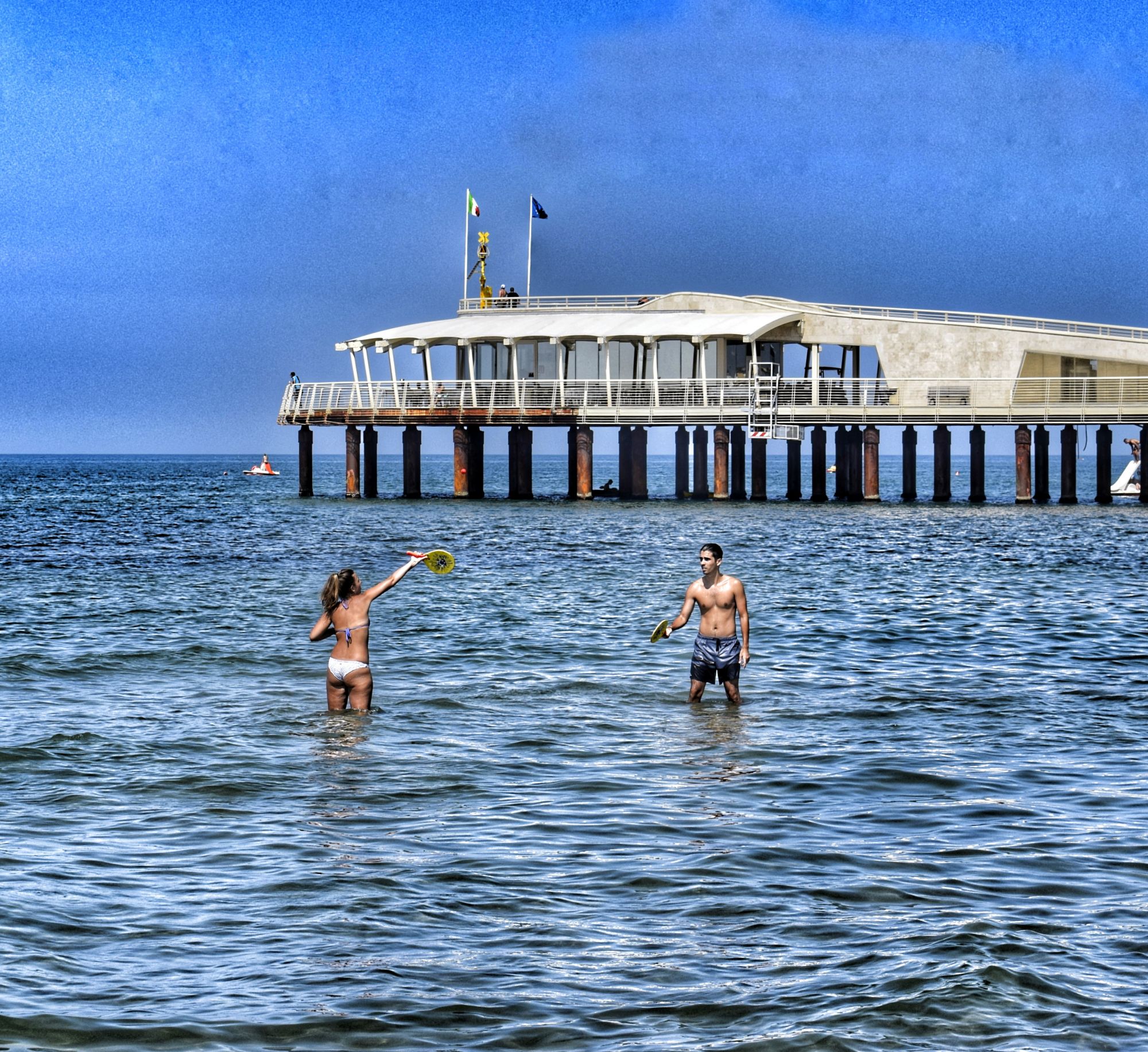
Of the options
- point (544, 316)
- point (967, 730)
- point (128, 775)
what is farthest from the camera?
point (544, 316)

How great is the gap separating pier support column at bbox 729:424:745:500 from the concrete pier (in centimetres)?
786

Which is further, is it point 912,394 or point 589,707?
point 912,394

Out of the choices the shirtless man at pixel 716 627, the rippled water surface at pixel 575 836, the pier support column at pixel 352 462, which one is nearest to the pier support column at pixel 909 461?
the pier support column at pixel 352 462

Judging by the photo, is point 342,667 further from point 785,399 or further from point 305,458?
point 305,458

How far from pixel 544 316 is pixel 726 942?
49858 mm

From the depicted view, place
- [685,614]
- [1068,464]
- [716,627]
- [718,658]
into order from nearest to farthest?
1. [685,614]
2. [716,627]
3. [718,658]
4. [1068,464]

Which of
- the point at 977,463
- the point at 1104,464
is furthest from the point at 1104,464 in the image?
the point at 977,463

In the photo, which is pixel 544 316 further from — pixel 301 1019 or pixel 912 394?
pixel 301 1019

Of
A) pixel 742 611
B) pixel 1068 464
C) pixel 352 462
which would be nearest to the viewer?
pixel 742 611

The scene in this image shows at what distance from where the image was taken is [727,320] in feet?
175

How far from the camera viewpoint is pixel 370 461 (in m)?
59.5

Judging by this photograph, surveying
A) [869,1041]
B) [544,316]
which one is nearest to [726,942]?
[869,1041]

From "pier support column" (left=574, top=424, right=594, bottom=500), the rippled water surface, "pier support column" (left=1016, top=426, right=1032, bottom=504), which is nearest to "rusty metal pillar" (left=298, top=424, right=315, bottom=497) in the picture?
"pier support column" (left=574, top=424, right=594, bottom=500)

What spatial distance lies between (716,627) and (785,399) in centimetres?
3915
